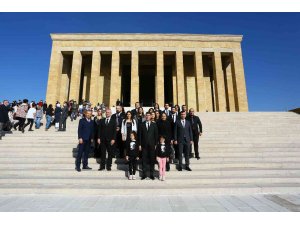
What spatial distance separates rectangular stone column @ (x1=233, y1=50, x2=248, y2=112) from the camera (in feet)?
87.1

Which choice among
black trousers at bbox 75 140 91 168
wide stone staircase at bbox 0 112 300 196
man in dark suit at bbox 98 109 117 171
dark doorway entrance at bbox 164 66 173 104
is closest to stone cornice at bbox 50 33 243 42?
dark doorway entrance at bbox 164 66 173 104

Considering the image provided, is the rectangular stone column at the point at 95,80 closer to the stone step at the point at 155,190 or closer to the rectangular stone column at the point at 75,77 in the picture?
the rectangular stone column at the point at 75,77

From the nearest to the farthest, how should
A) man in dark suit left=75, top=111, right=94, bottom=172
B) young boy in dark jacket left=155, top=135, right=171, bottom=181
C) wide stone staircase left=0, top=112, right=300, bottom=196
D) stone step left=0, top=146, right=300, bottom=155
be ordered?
wide stone staircase left=0, top=112, right=300, bottom=196 < young boy in dark jacket left=155, top=135, right=171, bottom=181 < man in dark suit left=75, top=111, right=94, bottom=172 < stone step left=0, top=146, right=300, bottom=155

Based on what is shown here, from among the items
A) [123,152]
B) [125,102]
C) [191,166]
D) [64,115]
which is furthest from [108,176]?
[125,102]

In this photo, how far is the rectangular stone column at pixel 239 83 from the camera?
26.6 metres

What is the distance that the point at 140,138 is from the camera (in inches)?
259

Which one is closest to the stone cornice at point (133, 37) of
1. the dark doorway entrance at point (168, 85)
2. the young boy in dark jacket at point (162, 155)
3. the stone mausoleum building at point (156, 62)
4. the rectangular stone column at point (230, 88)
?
the stone mausoleum building at point (156, 62)

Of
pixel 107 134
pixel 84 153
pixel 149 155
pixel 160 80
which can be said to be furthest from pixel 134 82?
pixel 149 155

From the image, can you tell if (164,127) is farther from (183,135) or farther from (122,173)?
(122,173)

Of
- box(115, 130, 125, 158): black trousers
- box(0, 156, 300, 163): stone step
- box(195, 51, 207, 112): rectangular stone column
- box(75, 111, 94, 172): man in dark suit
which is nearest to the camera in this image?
box(75, 111, 94, 172): man in dark suit

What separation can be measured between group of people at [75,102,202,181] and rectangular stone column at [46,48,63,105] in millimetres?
20545

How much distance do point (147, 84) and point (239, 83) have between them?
14.1 metres

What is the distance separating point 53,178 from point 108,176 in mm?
1504

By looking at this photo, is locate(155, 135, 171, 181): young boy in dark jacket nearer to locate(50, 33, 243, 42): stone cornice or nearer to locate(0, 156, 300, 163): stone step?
locate(0, 156, 300, 163): stone step
